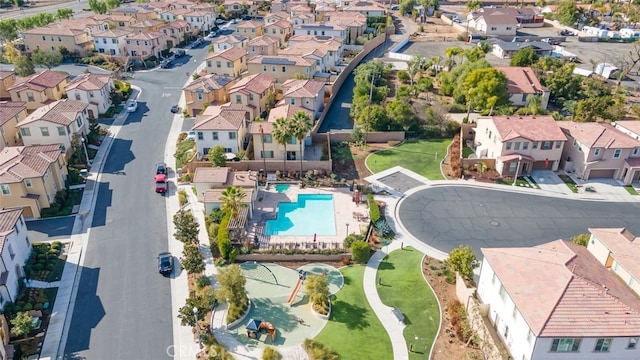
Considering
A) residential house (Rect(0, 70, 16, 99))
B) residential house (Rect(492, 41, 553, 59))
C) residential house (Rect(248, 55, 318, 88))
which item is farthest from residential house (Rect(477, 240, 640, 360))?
residential house (Rect(492, 41, 553, 59))

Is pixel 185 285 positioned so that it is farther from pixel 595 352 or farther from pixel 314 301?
pixel 595 352

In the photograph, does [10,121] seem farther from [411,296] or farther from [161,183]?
[411,296]

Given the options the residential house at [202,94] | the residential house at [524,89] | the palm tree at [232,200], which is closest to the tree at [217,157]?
the palm tree at [232,200]

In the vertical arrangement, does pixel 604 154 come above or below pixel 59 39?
below

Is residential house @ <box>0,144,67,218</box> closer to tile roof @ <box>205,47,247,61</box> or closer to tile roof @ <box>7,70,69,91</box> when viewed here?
tile roof @ <box>7,70,69,91</box>

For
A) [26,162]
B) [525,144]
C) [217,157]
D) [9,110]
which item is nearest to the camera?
[26,162]

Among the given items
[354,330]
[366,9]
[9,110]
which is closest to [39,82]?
[9,110]

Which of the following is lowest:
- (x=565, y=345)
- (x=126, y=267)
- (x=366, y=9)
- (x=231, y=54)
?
(x=126, y=267)

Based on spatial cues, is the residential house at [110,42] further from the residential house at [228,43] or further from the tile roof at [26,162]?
the tile roof at [26,162]
